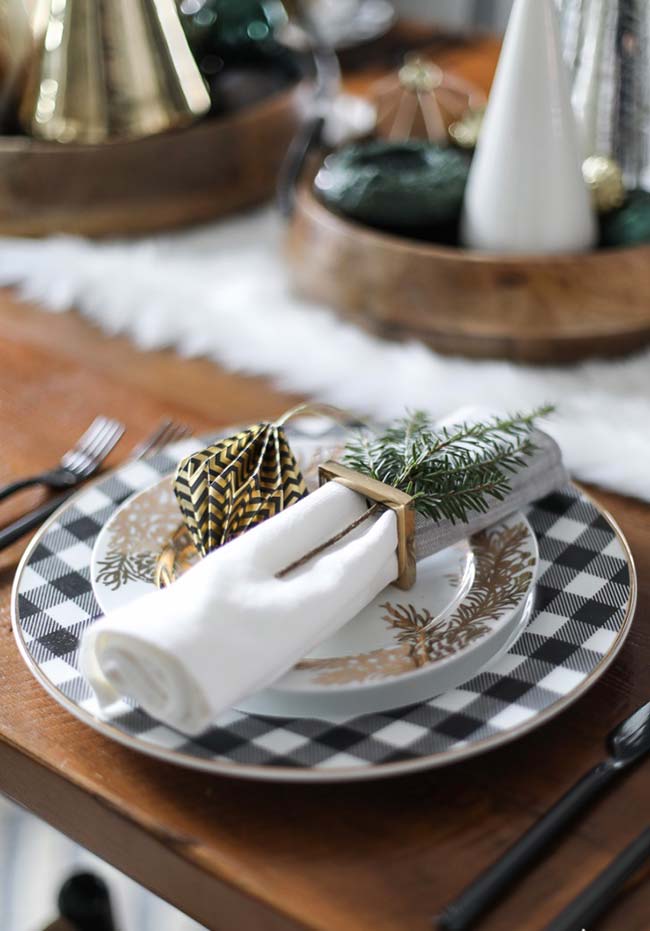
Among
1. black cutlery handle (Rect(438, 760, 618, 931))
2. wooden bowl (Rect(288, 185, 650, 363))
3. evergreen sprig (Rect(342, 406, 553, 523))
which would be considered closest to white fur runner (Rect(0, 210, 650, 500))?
wooden bowl (Rect(288, 185, 650, 363))

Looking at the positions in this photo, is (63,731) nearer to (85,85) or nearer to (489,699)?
(489,699)

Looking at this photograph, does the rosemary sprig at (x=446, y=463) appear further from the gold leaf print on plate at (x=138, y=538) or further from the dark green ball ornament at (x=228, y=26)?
the dark green ball ornament at (x=228, y=26)

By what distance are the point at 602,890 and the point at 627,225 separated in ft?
1.48

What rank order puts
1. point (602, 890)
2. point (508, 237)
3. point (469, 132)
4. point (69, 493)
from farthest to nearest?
point (469, 132) < point (508, 237) < point (69, 493) < point (602, 890)

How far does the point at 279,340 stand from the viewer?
0.72 metres

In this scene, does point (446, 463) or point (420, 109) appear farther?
point (420, 109)

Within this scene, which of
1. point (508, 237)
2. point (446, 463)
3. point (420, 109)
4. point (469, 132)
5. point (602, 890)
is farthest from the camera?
point (420, 109)

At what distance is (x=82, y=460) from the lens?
59 centimetres

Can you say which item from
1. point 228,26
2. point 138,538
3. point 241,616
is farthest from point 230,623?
point 228,26

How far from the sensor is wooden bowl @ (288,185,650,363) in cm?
64

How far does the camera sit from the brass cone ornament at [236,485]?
0.44 meters

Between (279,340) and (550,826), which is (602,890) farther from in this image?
(279,340)

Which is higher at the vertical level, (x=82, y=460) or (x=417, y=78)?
(x=417, y=78)

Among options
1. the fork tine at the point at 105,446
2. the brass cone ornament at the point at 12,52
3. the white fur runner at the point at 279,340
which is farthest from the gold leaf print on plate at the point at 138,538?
the brass cone ornament at the point at 12,52
